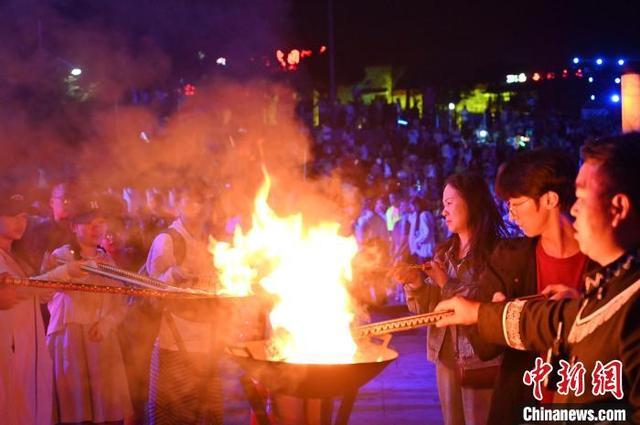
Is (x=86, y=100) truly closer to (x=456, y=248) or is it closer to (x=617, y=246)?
(x=456, y=248)

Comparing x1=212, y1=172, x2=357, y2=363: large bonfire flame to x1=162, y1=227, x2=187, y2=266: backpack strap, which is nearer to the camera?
x1=212, y1=172, x2=357, y2=363: large bonfire flame

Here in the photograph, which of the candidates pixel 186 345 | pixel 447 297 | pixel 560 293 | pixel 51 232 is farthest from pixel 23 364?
pixel 560 293

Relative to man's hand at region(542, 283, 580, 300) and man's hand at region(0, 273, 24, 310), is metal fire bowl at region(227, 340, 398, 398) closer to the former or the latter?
man's hand at region(542, 283, 580, 300)

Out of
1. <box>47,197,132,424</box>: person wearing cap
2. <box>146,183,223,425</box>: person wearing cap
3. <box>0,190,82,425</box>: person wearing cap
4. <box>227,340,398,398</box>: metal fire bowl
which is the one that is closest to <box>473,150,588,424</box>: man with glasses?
<box>227,340,398,398</box>: metal fire bowl

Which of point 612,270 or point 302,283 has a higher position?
point 612,270

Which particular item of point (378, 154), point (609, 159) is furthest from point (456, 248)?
point (378, 154)

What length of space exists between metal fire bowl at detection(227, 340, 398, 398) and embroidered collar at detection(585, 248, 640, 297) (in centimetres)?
86

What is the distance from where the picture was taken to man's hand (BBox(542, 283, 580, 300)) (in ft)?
8.07

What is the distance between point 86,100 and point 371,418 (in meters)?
4.51

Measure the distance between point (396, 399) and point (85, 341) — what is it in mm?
2734

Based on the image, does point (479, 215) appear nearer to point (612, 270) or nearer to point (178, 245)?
point (612, 270)

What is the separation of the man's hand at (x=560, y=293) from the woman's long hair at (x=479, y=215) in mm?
1177

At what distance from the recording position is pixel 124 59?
281 inches

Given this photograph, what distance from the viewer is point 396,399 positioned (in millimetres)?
6066
